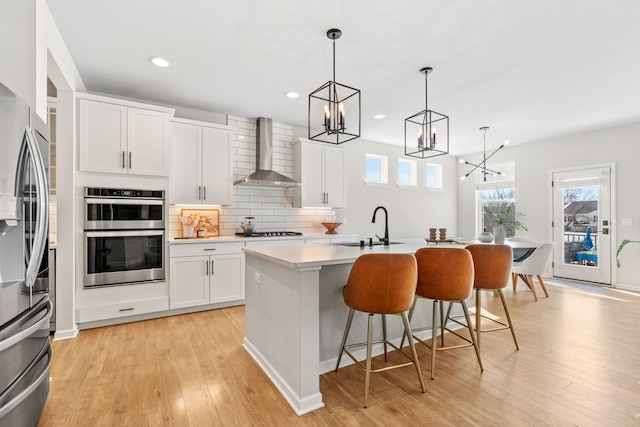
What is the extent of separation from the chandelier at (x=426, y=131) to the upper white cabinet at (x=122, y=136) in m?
2.82

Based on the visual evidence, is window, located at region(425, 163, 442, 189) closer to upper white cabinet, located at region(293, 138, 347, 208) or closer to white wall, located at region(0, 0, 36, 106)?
upper white cabinet, located at region(293, 138, 347, 208)

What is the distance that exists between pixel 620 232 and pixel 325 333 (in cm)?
558

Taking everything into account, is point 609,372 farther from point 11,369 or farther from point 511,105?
point 11,369

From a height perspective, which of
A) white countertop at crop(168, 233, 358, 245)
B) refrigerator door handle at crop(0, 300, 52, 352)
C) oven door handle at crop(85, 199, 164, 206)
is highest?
oven door handle at crop(85, 199, 164, 206)

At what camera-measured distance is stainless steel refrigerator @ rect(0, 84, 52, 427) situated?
1377 millimetres

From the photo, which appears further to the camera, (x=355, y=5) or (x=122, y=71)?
(x=122, y=71)

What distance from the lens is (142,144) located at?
356cm

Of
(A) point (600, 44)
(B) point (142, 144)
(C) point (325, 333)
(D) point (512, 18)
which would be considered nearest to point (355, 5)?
(D) point (512, 18)

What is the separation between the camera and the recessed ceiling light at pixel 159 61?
9.78 feet

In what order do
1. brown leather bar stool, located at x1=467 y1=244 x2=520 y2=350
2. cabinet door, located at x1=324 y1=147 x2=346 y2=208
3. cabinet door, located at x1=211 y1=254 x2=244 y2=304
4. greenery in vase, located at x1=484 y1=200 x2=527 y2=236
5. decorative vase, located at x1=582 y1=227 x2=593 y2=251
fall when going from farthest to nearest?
greenery in vase, located at x1=484 y1=200 x2=527 y2=236 → decorative vase, located at x1=582 y1=227 x2=593 y2=251 → cabinet door, located at x1=324 y1=147 x2=346 y2=208 → cabinet door, located at x1=211 y1=254 x2=244 y2=304 → brown leather bar stool, located at x1=467 y1=244 x2=520 y2=350

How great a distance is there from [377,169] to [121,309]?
4.87 metres

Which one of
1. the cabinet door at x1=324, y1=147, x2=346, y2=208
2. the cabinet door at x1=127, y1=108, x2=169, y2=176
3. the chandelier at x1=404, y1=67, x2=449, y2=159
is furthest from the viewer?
the cabinet door at x1=324, y1=147, x2=346, y2=208

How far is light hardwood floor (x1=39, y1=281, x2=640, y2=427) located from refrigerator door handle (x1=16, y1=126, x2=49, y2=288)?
3.14 feet

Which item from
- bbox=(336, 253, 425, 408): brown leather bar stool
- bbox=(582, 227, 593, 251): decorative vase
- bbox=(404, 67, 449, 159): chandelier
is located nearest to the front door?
bbox=(582, 227, 593, 251): decorative vase
